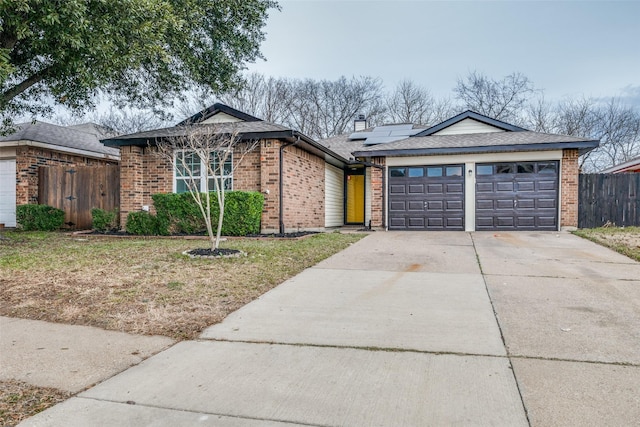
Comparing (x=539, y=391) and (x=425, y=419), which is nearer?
(x=425, y=419)

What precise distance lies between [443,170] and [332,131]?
18.0m

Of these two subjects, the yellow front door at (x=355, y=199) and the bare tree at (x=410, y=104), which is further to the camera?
the bare tree at (x=410, y=104)

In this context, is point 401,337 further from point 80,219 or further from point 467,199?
point 80,219

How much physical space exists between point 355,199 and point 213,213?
7.89 meters

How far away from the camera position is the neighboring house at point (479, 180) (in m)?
11.7

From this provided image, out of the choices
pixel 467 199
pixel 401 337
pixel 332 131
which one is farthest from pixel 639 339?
pixel 332 131

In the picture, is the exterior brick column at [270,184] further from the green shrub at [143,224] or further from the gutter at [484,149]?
the gutter at [484,149]

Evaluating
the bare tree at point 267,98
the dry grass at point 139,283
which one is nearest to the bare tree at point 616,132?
the bare tree at point 267,98

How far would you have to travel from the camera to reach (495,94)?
2783 cm

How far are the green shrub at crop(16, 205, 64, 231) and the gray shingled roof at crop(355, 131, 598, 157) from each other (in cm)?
972

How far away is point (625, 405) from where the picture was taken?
6.89 ft

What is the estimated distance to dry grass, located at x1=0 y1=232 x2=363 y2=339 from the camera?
371 centimetres

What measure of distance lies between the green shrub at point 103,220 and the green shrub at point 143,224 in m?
1.00

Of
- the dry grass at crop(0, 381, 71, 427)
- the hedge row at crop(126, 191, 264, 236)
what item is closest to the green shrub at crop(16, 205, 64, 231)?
the hedge row at crop(126, 191, 264, 236)
